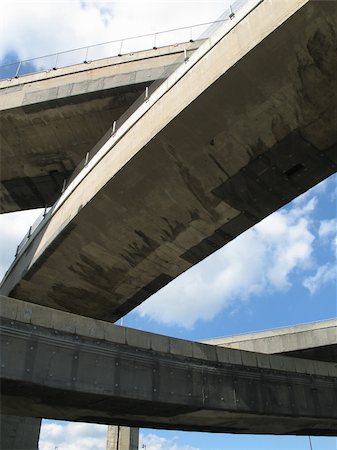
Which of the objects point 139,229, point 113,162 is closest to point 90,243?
point 139,229

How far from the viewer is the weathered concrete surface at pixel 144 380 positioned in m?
9.52

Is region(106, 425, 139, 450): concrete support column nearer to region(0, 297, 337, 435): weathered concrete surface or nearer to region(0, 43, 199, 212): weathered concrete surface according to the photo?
region(0, 297, 337, 435): weathered concrete surface

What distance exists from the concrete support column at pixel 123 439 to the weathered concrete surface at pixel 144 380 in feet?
81.7

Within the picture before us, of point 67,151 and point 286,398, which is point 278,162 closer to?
point 286,398

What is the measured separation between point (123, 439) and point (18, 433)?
19976mm

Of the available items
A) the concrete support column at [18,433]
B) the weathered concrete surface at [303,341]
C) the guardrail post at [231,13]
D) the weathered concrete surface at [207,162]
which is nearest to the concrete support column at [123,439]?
the concrete support column at [18,433]

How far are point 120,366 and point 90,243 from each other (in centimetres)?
676

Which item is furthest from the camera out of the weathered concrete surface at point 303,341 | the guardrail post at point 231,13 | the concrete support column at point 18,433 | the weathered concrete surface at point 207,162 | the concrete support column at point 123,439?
the concrete support column at point 123,439

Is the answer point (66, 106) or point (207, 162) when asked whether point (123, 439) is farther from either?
point (207, 162)

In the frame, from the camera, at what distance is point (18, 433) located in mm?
19203

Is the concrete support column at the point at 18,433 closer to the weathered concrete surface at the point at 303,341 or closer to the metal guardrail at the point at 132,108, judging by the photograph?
the metal guardrail at the point at 132,108

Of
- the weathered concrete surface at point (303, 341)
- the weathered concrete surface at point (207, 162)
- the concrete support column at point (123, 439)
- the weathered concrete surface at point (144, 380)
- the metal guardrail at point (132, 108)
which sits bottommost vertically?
the weathered concrete surface at point (144, 380)

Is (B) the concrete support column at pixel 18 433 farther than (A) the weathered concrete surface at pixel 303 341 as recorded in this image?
No

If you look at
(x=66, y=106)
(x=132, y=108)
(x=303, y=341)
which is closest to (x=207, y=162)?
(x=132, y=108)
